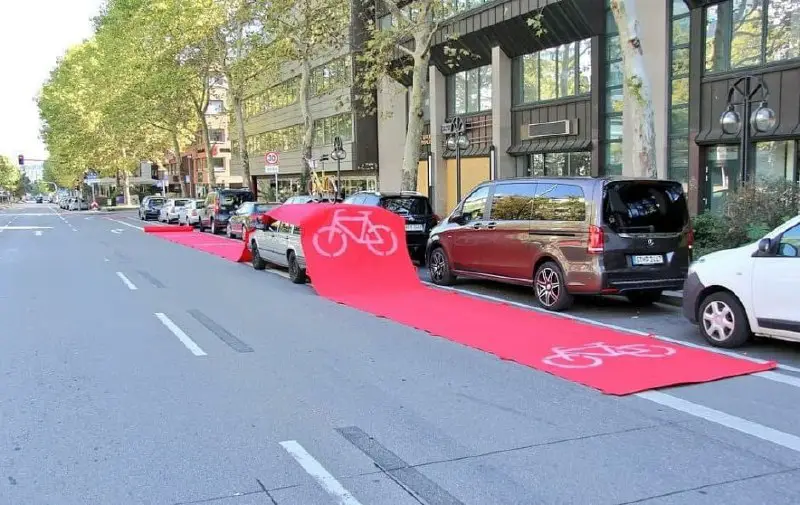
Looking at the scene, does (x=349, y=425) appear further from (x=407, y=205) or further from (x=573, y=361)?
(x=407, y=205)

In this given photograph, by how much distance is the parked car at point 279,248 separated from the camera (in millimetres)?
13578

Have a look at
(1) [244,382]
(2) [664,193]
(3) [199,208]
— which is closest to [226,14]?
(3) [199,208]

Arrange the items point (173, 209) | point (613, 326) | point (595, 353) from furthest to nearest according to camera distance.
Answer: point (173, 209), point (613, 326), point (595, 353)

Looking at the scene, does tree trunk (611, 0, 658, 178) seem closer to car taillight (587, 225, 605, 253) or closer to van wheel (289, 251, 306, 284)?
car taillight (587, 225, 605, 253)

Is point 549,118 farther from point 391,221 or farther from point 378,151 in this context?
point 378,151

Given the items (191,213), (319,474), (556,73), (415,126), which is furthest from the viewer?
(191,213)

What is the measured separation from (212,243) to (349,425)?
64.6ft

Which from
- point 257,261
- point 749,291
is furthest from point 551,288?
point 257,261

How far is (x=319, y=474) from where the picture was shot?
14.1ft

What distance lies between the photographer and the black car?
15727mm

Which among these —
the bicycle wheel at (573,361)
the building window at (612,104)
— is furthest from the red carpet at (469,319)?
the building window at (612,104)

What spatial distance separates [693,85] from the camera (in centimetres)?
1911

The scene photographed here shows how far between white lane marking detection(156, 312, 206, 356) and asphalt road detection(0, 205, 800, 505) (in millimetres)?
39

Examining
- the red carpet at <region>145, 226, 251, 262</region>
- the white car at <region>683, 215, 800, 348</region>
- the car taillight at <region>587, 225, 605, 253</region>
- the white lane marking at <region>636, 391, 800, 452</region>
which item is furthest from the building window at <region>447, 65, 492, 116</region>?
the white lane marking at <region>636, 391, 800, 452</region>
